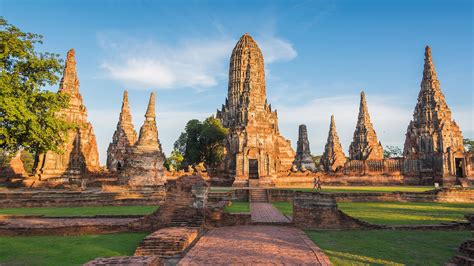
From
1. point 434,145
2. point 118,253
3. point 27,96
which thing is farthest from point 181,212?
point 434,145

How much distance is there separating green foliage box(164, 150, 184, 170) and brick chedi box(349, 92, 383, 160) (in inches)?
1068

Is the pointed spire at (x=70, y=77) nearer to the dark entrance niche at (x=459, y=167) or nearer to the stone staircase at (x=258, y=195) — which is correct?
the stone staircase at (x=258, y=195)

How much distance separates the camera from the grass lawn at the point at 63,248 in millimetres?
6840

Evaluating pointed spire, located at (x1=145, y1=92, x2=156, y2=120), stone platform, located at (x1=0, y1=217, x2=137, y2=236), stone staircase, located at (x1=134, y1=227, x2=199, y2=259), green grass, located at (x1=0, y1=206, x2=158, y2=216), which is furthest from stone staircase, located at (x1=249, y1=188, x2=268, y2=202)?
stone staircase, located at (x1=134, y1=227, x2=199, y2=259)

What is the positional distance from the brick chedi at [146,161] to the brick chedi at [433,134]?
26.9m

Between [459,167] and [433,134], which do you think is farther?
[433,134]

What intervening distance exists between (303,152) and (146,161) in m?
31.0

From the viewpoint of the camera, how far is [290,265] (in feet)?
21.3

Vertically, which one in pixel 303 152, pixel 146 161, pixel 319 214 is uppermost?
pixel 303 152

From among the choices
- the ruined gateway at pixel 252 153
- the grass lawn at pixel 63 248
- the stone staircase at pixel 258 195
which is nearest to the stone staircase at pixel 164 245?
the grass lawn at pixel 63 248

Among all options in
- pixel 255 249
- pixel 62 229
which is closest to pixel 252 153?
pixel 62 229

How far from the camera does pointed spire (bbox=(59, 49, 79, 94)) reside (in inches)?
1177

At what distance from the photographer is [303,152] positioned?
163ft

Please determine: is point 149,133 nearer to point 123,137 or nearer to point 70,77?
point 70,77
